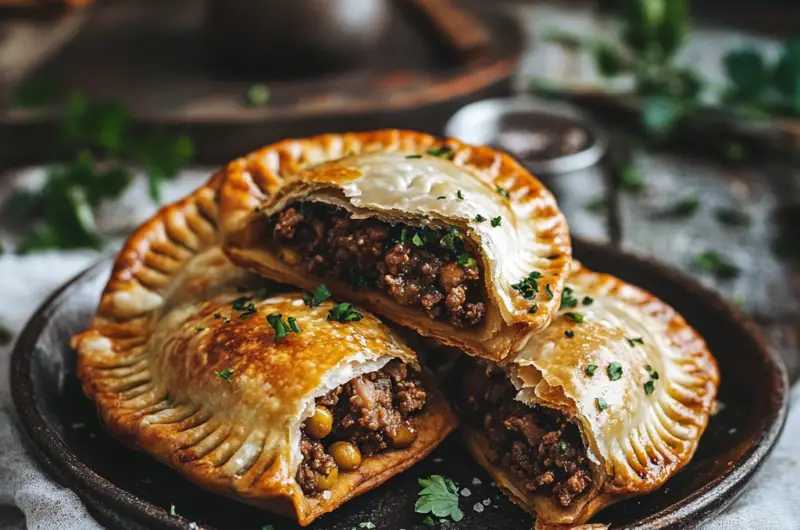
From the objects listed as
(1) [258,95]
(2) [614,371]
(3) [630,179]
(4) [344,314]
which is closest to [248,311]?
(4) [344,314]

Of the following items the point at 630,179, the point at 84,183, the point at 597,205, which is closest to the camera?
the point at 84,183

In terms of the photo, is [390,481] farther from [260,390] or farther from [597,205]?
[597,205]

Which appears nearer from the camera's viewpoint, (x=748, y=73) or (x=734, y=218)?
(x=734, y=218)

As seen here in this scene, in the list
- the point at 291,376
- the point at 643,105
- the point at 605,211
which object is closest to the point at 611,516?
the point at 291,376

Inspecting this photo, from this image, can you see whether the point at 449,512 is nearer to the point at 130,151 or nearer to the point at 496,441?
the point at 496,441

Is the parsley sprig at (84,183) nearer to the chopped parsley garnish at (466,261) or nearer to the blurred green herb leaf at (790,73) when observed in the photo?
the chopped parsley garnish at (466,261)

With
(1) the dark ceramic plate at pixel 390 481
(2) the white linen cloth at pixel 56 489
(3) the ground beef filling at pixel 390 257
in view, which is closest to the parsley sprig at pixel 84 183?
(2) the white linen cloth at pixel 56 489
